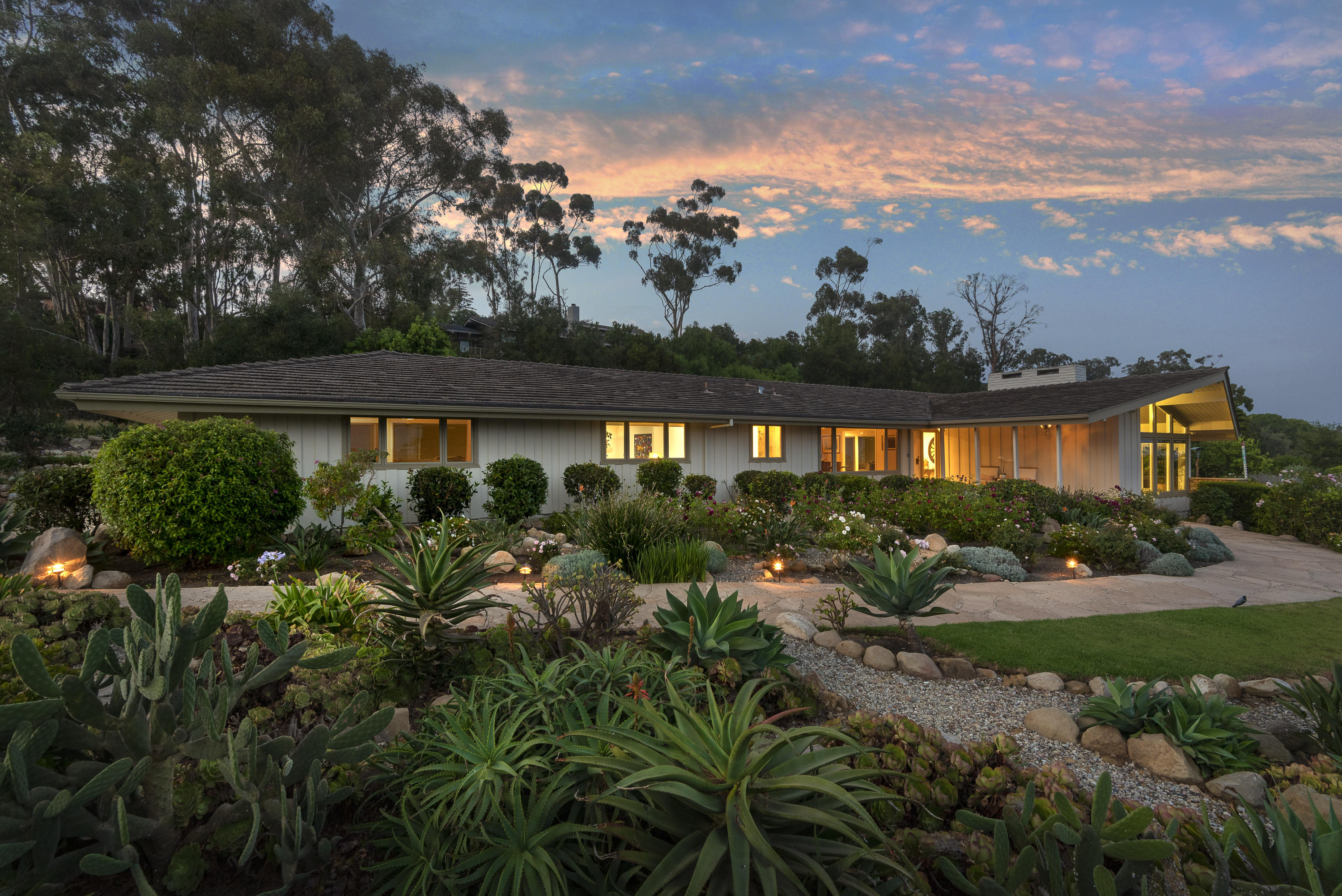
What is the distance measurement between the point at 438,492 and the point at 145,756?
999cm

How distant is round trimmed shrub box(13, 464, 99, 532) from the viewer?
7.73m

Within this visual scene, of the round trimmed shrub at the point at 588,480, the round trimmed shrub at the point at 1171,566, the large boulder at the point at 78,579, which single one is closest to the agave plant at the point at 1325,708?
the round trimmed shrub at the point at 1171,566

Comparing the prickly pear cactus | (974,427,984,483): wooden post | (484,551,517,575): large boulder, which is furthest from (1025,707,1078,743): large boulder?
(974,427,984,483): wooden post

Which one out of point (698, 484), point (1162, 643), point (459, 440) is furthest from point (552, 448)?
point (1162, 643)

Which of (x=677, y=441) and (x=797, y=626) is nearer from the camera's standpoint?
(x=797, y=626)

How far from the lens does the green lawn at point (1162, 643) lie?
464 centimetres

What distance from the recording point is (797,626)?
5.23m

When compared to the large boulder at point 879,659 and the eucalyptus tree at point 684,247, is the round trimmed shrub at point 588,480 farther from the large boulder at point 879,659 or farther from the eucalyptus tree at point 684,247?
the eucalyptus tree at point 684,247

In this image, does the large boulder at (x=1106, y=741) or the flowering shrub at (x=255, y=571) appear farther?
the flowering shrub at (x=255, y=571)

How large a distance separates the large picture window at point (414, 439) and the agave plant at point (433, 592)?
31.6 feet

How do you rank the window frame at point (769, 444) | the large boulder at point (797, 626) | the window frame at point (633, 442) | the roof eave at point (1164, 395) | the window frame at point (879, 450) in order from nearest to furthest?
1. the large boulder at point (797, 626)
2. the window frame at point (633, 442)
3. the roof eave at point (1164, 395)
4. the window frame at point (769, 444)
5. the window frame at point (879, 450)

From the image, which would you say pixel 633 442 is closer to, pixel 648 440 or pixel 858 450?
pixel 648 440

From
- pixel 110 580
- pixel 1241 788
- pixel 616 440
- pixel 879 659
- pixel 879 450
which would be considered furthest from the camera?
pixel 879 450

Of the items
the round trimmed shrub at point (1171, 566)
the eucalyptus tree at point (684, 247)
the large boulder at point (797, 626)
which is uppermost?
the eucalyptus tree at point (684, 247)
